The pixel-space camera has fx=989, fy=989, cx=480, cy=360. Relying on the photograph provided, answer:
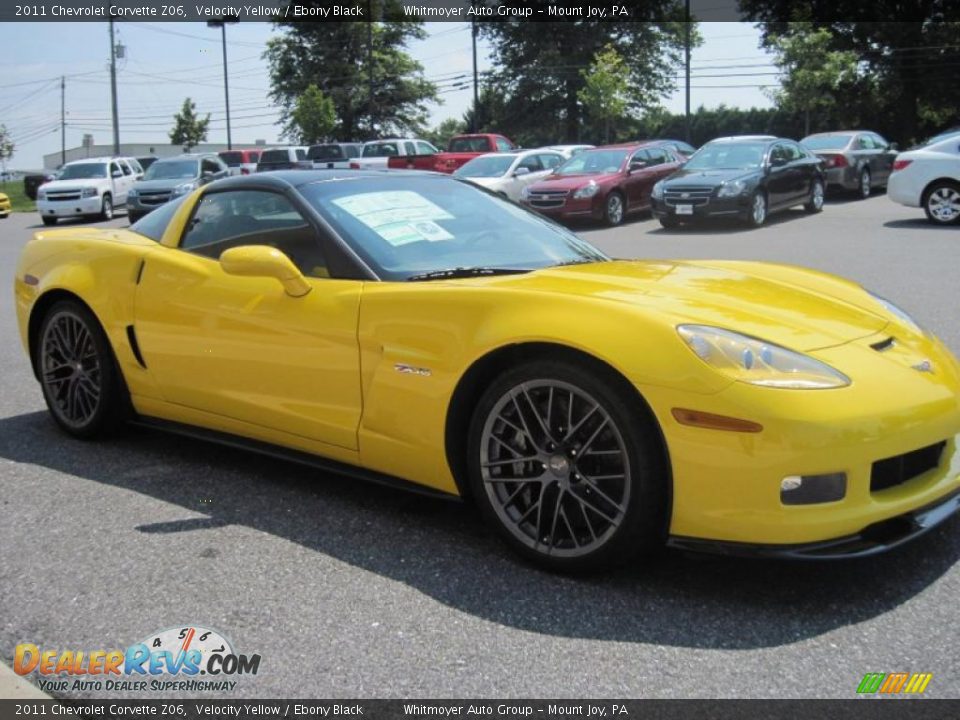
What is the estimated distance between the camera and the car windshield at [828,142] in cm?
2192

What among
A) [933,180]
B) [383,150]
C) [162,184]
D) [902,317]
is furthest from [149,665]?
[383,150]

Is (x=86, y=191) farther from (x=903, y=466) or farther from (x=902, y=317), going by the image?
(x=903, y=466)

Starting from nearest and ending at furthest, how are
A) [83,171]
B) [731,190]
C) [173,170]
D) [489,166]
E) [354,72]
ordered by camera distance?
[731,190] < [489,166] < [173,170] < [83,171] < [354,72]

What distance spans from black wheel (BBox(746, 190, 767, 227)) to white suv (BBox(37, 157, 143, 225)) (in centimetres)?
1770

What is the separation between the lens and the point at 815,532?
2.81 m

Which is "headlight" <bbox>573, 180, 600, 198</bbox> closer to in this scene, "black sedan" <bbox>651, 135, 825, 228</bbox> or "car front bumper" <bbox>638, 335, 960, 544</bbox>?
"black sedan" <bbox>651, 135, 825, 228</bbox>

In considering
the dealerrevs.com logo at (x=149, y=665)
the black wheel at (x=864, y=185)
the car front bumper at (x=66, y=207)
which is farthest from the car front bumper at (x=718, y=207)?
the car front bumper at (x=66, y=207)

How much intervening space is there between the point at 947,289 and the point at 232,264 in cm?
748

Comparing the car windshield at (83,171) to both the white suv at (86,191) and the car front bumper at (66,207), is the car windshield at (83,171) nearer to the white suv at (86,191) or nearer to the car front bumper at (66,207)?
the white suv at (86,191)

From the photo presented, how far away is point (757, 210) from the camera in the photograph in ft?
54.6

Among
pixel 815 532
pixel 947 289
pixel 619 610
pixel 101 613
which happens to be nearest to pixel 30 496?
pixel 101 613

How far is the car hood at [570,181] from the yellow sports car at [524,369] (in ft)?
46.4

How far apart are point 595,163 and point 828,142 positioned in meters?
6.19

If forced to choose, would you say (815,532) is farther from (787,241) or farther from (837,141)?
(837,141)
